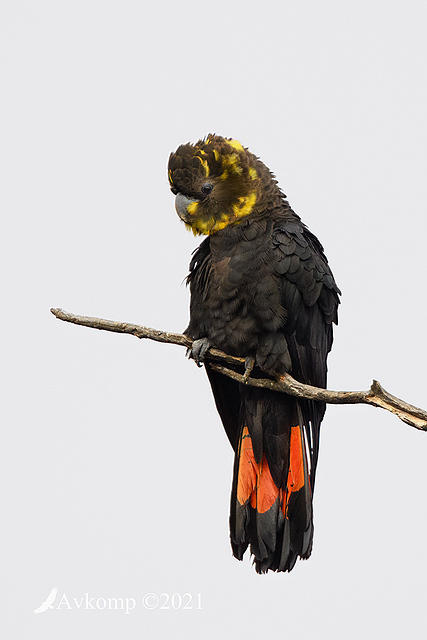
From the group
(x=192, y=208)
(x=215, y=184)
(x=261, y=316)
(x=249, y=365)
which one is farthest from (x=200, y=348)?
(x=215, y=184)

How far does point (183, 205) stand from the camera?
352 centimetres

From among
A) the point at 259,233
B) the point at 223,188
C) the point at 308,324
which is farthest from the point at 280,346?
the point at 223,188

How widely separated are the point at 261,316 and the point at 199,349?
0.37 meters

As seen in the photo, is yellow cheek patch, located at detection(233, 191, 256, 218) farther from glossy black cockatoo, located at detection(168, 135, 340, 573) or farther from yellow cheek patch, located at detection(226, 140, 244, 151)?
yellow cheek patch, located at detection(226, 140, 244, 151)

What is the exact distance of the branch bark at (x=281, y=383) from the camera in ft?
9.91

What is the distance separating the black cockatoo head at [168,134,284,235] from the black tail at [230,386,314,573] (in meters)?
0.80

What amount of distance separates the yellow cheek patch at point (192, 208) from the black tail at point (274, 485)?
32.9 inches

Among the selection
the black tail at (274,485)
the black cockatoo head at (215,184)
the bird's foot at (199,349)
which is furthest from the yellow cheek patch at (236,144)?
the black tail at (274,485)

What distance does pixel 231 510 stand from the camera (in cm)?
380

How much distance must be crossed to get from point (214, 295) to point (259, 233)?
0.33m

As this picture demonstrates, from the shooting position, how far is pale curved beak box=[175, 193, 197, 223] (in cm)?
351

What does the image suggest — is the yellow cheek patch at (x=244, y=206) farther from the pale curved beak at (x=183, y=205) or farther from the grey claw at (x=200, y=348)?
the grey claw at (x=200, y=348)

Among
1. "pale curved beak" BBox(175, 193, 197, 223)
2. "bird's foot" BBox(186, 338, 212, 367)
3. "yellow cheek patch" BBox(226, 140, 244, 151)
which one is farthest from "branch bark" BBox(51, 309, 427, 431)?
"yellow cheek patch" BBox(226, 140, 244, 151)

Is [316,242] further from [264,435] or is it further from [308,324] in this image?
[264,435]
